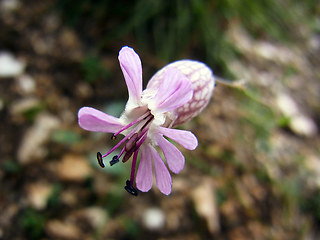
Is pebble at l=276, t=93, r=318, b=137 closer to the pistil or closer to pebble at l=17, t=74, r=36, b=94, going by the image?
pebble at l=17, t=74, r=36, b=94

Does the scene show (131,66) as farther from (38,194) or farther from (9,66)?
(9,66)

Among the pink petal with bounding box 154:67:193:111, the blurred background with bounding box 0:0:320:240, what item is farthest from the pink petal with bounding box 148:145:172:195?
the blurred background with bounding box 0:0:320:240

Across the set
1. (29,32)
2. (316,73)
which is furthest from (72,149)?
(316,73)

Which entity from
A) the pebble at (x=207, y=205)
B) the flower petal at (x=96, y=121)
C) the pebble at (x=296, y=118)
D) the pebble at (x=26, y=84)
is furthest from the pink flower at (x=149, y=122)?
the pebble at (x=296, y=118)

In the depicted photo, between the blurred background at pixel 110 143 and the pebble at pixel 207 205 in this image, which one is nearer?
the blurred background at pixel 110 143

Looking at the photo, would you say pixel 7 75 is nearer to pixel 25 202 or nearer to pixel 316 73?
pixel 25 202

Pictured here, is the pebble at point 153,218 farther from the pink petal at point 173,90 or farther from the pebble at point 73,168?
the pink petal at point 173,90
